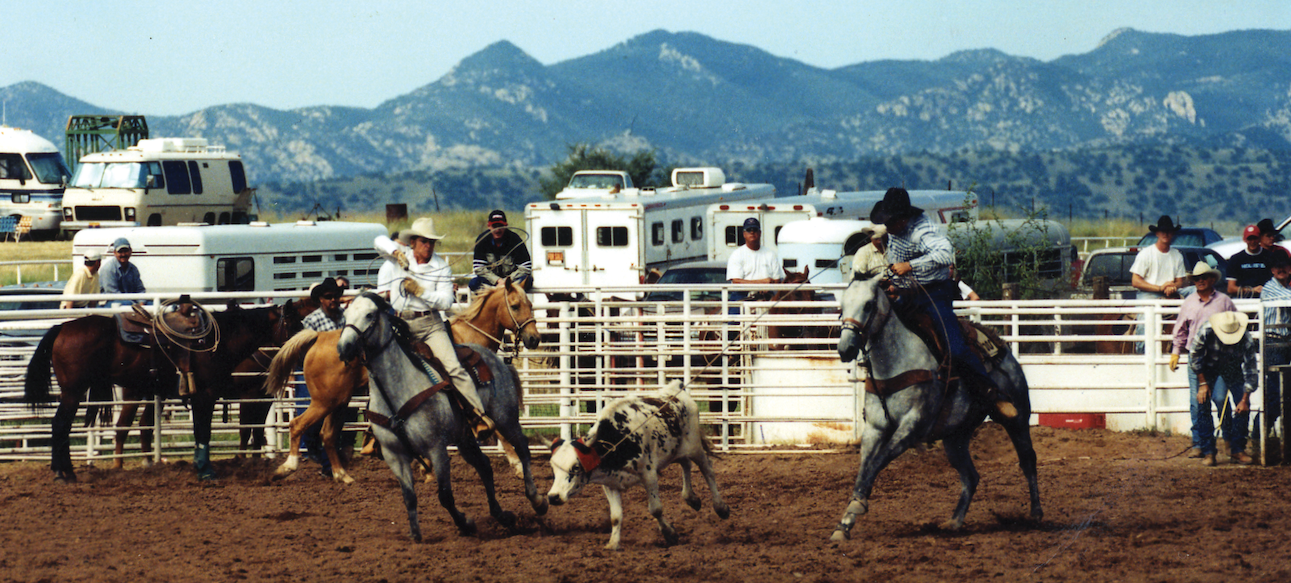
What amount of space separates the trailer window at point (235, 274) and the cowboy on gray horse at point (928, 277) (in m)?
14.5

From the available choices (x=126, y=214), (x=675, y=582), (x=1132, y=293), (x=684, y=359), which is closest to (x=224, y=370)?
(x=684, y=359)

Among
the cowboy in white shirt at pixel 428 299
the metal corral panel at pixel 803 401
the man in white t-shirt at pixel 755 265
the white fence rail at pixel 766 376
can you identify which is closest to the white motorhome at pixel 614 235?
the man in white t-shirt at pixel 755 265

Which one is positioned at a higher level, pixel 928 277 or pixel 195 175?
pixel 195 175

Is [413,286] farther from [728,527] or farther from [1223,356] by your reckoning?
[1223,356]

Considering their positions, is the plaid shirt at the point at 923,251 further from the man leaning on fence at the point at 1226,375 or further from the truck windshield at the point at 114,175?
the truck windshield at the point at 114,175

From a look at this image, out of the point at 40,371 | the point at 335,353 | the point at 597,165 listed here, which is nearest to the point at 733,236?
the point at 335,353

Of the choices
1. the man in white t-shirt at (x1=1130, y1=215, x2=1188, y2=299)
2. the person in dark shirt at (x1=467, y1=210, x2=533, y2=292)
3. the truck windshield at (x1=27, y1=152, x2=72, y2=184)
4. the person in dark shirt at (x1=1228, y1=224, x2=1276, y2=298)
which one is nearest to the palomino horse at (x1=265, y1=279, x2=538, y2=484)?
the person in dark shirt at (x1=467, y1=210, x2=533, y2=292)

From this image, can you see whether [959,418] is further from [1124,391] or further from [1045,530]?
[1124,391]

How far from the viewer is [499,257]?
12094 mm

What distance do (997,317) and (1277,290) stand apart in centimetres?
439

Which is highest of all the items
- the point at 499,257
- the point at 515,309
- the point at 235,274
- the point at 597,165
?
the point at 597,165

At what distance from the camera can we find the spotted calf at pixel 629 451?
321 inches

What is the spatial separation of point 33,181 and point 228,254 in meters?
19.9

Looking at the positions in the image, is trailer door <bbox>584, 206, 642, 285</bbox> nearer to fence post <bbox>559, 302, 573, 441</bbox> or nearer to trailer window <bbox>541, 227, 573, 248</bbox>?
trailer window <bbox>541, 227, 573, 248</bbox>
